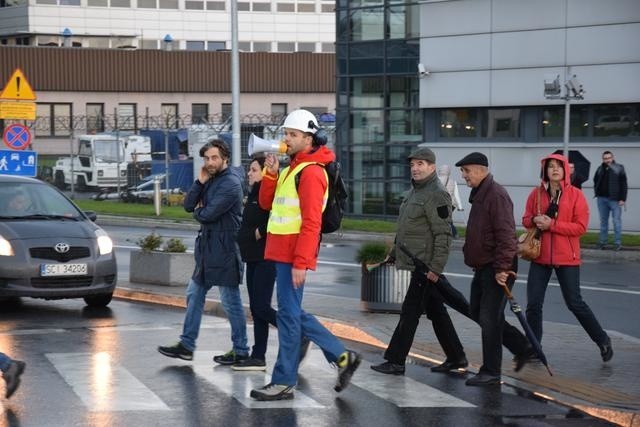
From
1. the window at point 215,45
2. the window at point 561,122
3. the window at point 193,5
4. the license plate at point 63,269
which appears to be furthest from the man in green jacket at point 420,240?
the window at point 193,5

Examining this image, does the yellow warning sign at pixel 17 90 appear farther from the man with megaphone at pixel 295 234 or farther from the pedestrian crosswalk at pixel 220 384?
the man with megaphone at pixel 295 234

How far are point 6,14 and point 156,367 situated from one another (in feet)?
223

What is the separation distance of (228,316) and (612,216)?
14.3 m

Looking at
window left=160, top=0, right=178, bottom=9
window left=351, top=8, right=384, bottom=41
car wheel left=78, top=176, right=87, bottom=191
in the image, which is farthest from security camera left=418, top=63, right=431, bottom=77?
window left=160, top=0, right=178, bottom=9

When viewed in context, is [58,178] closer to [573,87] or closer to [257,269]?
[573,87]

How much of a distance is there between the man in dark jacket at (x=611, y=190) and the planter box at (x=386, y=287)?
10728 mm

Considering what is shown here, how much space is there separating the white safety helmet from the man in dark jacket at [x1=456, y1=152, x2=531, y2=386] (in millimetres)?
1472

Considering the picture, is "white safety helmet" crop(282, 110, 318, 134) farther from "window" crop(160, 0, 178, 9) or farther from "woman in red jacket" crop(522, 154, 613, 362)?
"window" crop(160, 0, 178, 9)

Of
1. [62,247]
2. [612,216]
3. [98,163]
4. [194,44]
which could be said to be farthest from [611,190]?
[194,44]

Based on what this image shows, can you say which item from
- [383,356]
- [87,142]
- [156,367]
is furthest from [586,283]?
[87,142]

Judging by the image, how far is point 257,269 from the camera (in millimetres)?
9984

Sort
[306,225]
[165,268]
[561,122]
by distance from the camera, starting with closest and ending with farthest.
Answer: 1. [306,225]
2. [165,268]
3. [561,122]

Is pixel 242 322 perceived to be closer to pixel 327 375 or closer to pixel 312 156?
pixel 327 375

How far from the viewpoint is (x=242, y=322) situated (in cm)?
1077
